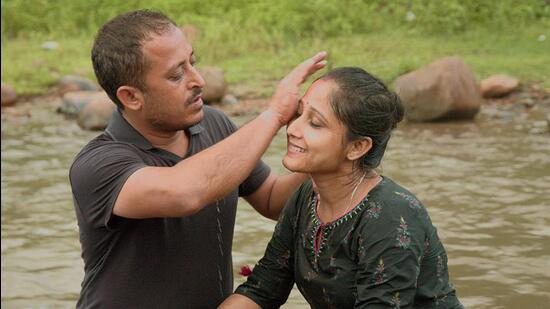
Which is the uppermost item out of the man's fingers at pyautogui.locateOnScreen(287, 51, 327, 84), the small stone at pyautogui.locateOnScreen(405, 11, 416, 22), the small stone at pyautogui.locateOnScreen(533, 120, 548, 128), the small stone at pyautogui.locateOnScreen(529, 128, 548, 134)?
the man's fingers at pyautogui.locateOnScreen(287, 51, 327, 84)

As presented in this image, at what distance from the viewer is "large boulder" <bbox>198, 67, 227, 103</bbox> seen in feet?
38.1

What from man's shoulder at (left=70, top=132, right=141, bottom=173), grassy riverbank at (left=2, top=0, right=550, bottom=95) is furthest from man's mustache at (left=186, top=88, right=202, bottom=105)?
grassy riverbank at (left=2, top=0, right=550, bottom=95)

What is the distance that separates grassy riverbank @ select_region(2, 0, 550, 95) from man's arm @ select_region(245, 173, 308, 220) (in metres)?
6.92

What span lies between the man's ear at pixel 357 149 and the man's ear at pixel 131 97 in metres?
0.86

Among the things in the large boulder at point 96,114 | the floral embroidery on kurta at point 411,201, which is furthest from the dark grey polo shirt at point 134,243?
the large boulder at point 96,114

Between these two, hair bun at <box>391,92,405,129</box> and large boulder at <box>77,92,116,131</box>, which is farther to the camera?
large boulder at <box>77,92,116,131</box>

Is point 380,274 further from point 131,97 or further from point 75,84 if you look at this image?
point 75,84

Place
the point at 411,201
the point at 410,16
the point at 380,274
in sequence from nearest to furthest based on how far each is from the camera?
the point at 380,274 < the point at 411,201 < the point at 410,16

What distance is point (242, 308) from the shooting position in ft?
12.9

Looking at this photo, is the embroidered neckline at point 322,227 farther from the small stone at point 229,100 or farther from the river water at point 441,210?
the small stone at point 229,100

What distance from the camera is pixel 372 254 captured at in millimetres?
3426

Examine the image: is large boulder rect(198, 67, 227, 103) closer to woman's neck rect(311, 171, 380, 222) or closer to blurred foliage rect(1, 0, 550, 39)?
blurred foliage rect(1, 0, 550, 39)

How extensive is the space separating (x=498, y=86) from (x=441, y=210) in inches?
147

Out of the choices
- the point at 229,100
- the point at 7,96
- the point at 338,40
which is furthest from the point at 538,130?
the point at 7,96
